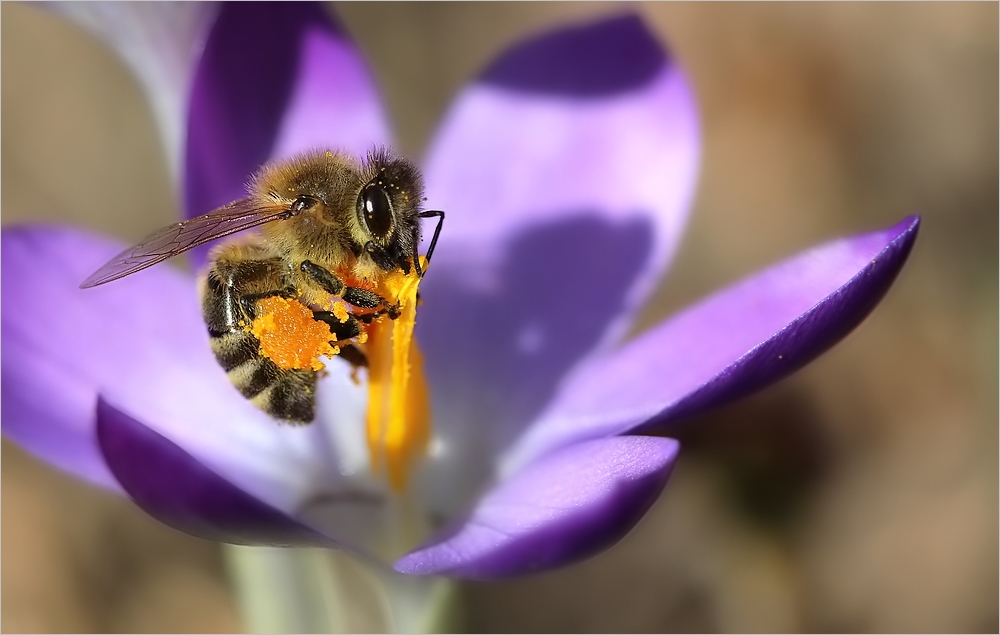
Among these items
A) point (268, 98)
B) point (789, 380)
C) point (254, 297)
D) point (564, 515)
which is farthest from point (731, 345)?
point (789, 380)

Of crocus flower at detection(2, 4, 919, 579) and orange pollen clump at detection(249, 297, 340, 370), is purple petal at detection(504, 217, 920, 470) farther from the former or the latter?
orange pollen clump at detection(249, 297, 340, 370)

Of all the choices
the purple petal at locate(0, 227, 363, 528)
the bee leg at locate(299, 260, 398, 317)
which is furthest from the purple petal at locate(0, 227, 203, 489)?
the bee leg at locate(299, 260, 398, 317)

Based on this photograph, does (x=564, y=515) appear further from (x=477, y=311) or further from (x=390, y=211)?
(x=477, y=311)

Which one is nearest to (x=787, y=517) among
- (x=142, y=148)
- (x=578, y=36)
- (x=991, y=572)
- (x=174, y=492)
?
(x=991, y=572)

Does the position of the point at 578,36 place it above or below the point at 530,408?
above

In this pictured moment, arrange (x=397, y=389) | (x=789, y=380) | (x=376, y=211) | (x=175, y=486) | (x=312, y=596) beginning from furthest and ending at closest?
(x=789, y=380)
(x=312, y=596)
(x=397, y=389)
(x=376, y=211)
(x=175, y=486)

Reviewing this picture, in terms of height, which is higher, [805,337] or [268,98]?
[268,98]

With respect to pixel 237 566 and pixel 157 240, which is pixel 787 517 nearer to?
pixel 237 566
